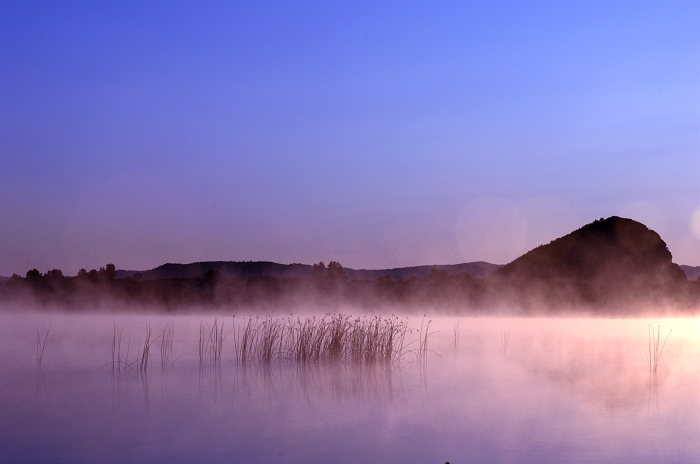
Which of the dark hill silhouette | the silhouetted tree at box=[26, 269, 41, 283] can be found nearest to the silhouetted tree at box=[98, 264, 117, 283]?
the silhouetted tree at box=[26, 269, 41, 283]

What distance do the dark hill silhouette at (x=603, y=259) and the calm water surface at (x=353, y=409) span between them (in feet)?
127

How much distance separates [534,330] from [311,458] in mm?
17833

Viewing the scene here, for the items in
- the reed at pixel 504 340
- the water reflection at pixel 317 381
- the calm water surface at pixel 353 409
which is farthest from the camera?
the reed at pixel 504 340

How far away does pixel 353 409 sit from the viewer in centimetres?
884

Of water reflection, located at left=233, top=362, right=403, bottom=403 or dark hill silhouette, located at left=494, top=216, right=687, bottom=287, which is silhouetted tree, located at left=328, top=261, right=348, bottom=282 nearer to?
dark hill silhouette, located at left=494, top=216, right=687, bottom=287

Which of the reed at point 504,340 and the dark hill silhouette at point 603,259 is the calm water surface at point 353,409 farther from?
the dark hill silhouette at point 603,259

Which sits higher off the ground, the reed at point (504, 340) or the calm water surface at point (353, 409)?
the reed at point (504, 340)

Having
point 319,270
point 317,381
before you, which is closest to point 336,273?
point 319,270

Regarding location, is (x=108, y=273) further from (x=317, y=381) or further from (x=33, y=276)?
(x=317, y=381)

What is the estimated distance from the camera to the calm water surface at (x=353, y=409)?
6.70 meters

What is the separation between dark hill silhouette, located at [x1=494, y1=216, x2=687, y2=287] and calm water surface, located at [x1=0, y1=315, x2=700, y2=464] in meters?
38.7

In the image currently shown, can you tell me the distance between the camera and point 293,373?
1187 cm

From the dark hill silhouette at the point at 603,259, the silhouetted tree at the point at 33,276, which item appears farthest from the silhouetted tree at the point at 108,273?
the dark hill silhouette at the point at 603,259

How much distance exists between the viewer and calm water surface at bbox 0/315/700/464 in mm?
6703
